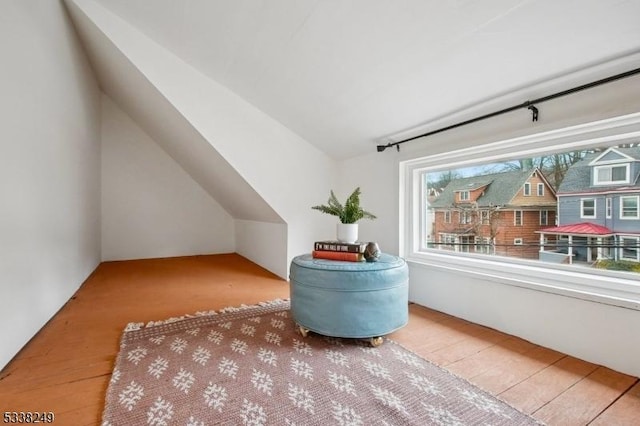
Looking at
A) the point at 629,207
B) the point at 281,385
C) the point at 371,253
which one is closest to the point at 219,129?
the point at 371,253

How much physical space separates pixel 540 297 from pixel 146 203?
191 inches

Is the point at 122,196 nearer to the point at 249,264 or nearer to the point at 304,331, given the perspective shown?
the point at 249,264

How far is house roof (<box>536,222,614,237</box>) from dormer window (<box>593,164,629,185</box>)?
25cm

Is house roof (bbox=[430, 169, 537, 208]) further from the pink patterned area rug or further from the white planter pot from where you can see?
the pink patterned area rug

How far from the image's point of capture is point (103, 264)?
3943 millimetres

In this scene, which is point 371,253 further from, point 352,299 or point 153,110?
point 153,110

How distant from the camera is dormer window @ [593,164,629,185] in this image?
152 centimetres

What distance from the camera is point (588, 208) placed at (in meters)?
1.67

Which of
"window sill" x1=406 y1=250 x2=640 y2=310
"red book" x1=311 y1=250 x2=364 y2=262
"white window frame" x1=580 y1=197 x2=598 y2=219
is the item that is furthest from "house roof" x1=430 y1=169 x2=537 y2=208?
"red book" x1=311 y1=250 x2=364 y2=262

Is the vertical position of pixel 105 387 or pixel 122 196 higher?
pixel 122 196

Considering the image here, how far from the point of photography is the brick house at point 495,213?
1891 mm

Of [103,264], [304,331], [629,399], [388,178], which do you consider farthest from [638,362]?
[103,264]

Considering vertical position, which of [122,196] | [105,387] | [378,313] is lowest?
[105,387]

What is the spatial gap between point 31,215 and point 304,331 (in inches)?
70.2
